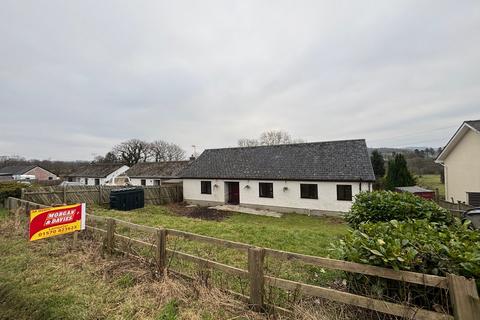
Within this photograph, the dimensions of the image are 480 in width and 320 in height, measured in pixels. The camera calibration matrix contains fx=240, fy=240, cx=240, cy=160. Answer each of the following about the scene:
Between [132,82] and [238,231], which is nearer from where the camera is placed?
[238,231]

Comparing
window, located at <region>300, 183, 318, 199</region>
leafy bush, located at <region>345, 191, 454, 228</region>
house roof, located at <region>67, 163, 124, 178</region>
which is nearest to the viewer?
leafy bush, located at <region>345, 191, 454, 228</region>

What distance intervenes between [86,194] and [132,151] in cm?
3948

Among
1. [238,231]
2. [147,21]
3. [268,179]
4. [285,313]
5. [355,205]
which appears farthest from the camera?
[268,179]

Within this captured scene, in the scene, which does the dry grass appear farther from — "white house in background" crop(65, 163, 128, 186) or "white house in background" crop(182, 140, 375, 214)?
"white house in background" crop(65, 163, 128, 186)

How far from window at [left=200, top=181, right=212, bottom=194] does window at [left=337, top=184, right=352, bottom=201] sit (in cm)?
1055

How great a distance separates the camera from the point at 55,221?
597cm

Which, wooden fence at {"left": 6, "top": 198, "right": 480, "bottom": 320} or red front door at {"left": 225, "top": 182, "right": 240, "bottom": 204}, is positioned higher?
wooden fence at {"left": 6, "top": 198, "right": 480, "bottom": 320}

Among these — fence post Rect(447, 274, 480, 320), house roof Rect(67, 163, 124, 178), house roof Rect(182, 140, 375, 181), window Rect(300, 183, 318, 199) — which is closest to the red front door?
house roof Rect(182, 140, 375, 181)

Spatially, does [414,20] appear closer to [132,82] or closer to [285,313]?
[285,313]

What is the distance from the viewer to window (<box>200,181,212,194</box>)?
21219 mm

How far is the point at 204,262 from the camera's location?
4.20 m

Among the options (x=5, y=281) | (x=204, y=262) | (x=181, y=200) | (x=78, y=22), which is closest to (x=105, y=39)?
(x=78, y=22)

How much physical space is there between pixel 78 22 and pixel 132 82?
226 inches

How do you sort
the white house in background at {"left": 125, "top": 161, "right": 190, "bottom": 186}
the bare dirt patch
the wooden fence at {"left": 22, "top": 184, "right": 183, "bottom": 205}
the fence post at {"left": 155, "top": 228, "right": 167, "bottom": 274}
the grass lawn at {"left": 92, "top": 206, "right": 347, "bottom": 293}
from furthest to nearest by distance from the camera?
the white house in background at {"left": 125, "top": 161, "right": 190, "bottom": 186}, the bare dirt patch, the wooden fence at {"left": 22, "top": 184, "right": 183, "bottom": 205}, the grass lawn at {"left": 92, "top": 206, "right": 347, "bottom": 293}, the fence post at {"left": 155, "top": 228, "right": 167, "bottom": 274}
